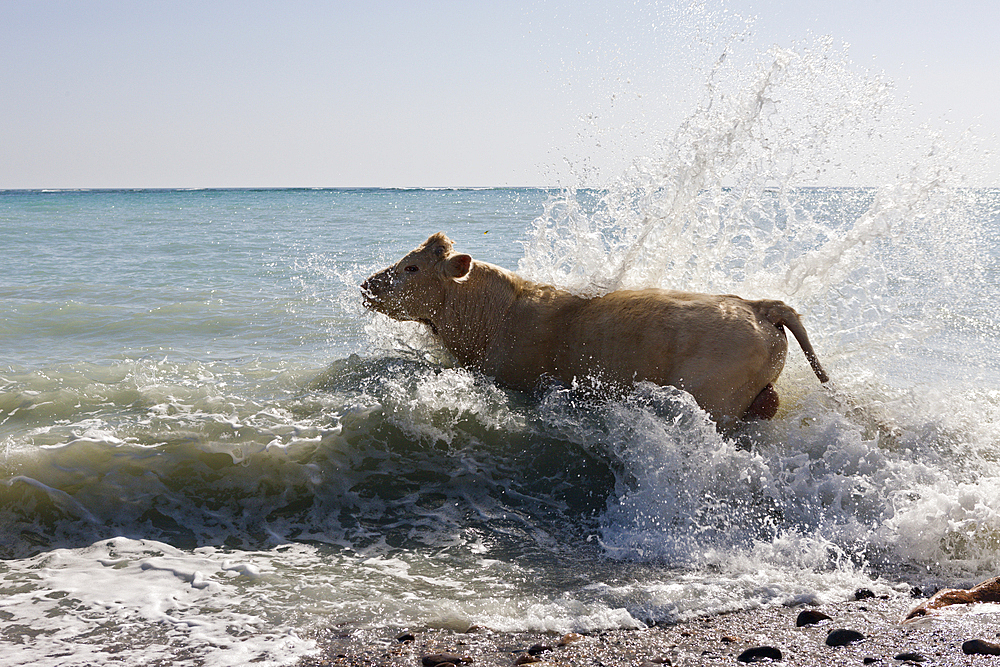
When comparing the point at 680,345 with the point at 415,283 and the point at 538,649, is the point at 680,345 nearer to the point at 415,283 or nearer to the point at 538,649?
the point at 415,283

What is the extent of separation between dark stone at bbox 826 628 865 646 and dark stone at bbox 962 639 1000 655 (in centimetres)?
39

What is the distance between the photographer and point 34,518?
4801 millimetres

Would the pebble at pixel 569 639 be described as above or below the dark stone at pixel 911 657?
below

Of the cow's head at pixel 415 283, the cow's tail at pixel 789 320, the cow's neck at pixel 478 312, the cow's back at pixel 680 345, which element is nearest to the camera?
the cow's back at pixel 680 345

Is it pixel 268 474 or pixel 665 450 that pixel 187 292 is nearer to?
pixel 268 474

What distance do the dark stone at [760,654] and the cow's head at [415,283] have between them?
4206 millimetres

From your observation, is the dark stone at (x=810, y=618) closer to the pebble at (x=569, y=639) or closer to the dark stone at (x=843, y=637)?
the dark stone at (x=843, y=637)

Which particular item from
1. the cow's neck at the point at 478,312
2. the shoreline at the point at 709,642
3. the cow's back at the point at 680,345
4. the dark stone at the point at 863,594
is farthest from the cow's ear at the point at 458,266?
the dark stone at the point at 863,594

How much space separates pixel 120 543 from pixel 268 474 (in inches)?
42.5

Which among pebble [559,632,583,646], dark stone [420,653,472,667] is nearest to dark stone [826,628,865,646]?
pebble [559,632,583,646]

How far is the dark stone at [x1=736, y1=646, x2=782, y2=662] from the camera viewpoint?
3.16 m

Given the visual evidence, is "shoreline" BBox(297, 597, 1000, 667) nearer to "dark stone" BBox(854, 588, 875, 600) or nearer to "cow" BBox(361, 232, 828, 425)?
"dark stone" BBox(854, 588, 875, 600)

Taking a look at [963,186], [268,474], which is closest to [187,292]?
[268,474]

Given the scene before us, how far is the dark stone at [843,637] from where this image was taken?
326 centimetres
